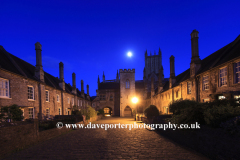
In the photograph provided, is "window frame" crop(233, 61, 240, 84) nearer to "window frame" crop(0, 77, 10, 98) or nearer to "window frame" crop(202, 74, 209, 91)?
"window frame" crop(202, 74, 209, 91)

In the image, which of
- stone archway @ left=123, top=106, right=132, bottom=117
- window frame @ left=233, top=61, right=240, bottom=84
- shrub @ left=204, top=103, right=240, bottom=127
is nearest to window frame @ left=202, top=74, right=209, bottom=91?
window frame @ left=233, top=61, right=240, bottom=84

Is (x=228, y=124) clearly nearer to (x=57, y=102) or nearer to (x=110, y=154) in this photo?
(x=110, y=154)

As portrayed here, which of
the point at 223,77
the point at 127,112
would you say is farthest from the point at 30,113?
the point at 127,112

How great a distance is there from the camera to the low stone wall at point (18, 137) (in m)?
6.12

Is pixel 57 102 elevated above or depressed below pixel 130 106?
above

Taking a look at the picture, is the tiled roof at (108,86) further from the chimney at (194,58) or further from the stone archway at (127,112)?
the chimney at (194,58)

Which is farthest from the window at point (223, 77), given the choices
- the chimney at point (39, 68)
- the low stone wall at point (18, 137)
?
the chimney at point (39, 68)

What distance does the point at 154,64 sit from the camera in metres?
81.4

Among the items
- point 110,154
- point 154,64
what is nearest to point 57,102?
point 110,154

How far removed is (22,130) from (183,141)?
8.82 m

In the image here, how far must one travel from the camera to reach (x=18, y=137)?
22.6 ft

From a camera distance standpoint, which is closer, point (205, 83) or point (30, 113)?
point (205, 83)

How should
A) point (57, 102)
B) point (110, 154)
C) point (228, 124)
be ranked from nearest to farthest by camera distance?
point (228, 124) < point (110, 154) < point (57, 102)

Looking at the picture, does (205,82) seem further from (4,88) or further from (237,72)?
(4,88)
